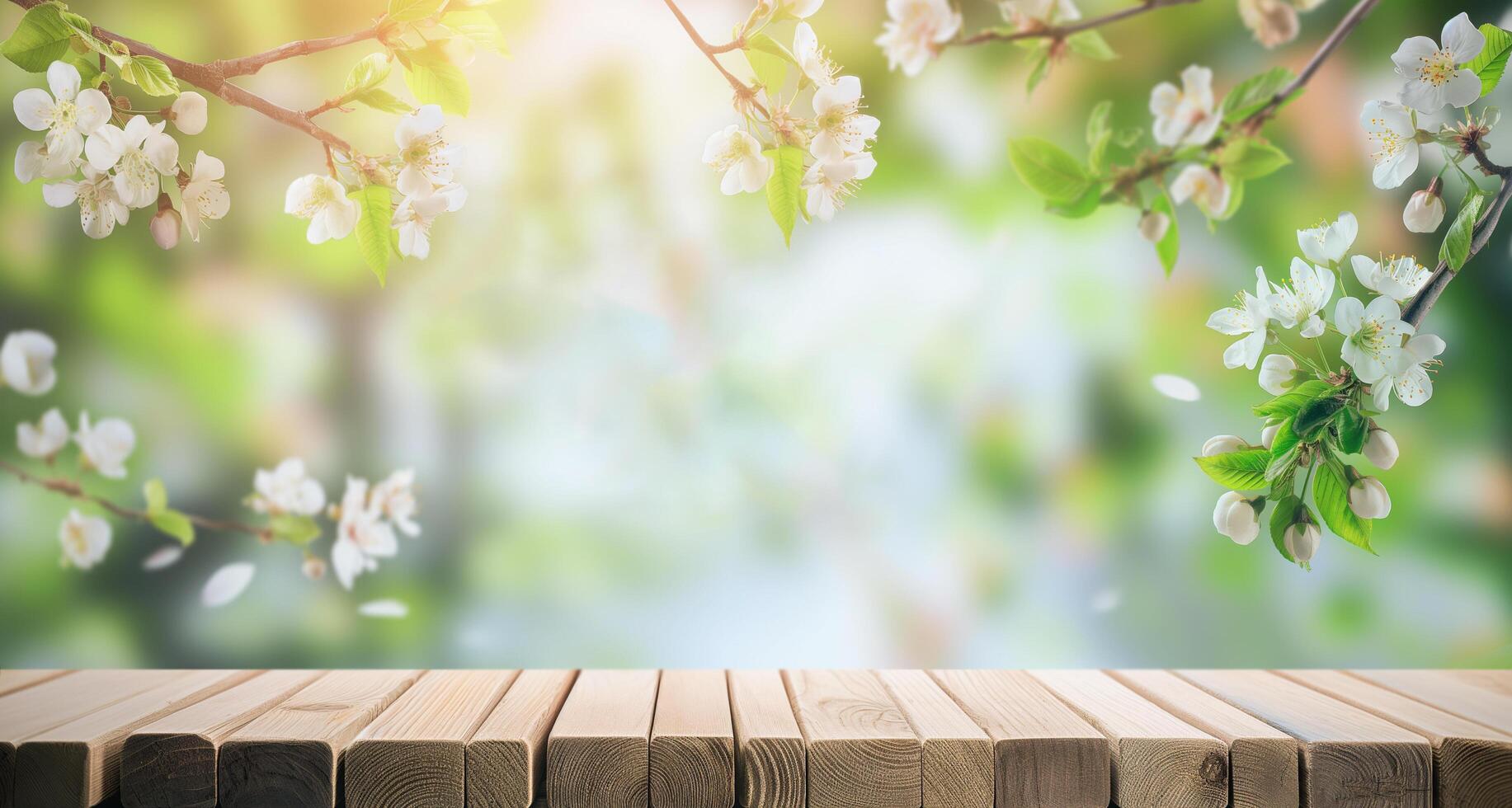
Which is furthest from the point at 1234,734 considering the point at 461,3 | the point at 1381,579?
the point at 461,3

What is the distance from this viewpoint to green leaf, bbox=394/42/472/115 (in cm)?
122

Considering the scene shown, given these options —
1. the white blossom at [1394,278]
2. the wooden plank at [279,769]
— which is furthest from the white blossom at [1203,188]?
the wooden plank at [279,769]

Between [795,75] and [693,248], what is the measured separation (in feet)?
1.01

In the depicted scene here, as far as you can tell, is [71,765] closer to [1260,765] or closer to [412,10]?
[412,10]

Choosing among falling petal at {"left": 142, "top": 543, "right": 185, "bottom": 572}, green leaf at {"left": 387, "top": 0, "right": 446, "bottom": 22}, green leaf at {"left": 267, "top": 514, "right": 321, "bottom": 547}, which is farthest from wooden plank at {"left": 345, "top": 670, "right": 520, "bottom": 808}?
green leaf at {"left": 387, "top": 0, "right": 446, "bottom": 22}

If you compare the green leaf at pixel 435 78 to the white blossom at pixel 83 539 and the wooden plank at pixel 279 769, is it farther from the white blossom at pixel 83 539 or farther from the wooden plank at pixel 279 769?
the white blossom at pixel 83 539

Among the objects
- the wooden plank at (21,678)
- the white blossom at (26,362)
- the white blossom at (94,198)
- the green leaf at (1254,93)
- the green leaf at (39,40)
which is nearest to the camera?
the green leaf at (1254,93)

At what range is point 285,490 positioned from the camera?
61.0 inches

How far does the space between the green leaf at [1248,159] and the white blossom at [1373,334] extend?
22 cm

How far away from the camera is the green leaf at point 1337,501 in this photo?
3.76 feet

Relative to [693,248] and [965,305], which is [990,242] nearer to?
[965,305]

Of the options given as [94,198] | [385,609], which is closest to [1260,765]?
[385,609]

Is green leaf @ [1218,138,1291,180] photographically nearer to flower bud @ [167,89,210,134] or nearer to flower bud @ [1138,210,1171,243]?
flower bud @ [1138,210,1171,243]

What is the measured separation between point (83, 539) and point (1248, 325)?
67.8 inches
